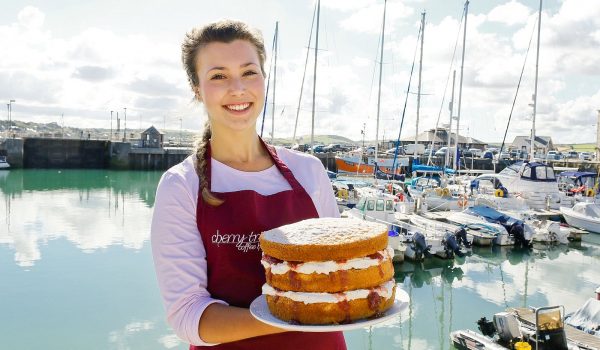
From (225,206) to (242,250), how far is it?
179 millimetres

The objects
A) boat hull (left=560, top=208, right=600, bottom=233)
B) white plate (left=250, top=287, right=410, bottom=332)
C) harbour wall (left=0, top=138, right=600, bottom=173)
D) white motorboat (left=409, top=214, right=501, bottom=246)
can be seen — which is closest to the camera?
white plate (left=250, top=287, right=410, bottom=332)

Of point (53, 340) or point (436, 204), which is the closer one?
point (53, 340)

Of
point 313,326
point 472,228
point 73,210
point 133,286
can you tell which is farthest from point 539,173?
point 313,326

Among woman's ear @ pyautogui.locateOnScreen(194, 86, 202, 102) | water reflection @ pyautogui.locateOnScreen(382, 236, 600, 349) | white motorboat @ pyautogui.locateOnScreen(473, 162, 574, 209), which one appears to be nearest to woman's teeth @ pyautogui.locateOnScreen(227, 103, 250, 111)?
woman's ear @ pyautogui.locateOnScreen(194, 86, 202, 102)

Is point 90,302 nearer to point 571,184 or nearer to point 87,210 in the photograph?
point 87,210

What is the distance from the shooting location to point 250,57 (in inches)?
79.2

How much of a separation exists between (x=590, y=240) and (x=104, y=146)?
160 feet

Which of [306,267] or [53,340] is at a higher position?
[306,267]

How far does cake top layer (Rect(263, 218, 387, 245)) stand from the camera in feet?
5.59

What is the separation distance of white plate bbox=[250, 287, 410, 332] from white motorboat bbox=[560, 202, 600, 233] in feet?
84.9

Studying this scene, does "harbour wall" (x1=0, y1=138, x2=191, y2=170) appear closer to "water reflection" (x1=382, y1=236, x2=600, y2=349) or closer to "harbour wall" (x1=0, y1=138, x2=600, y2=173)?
"harbour wall" (x1=0, y1=138, x2=600, y2=173)

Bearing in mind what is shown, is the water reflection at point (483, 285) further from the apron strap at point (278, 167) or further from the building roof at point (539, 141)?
the building roof at point (539, 141)

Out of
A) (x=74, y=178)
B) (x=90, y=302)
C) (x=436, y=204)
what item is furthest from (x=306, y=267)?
(x=74, y=178)

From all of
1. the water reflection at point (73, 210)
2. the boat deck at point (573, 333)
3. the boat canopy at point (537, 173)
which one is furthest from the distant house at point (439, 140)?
Answer: the boat deck at point (573, 333)
